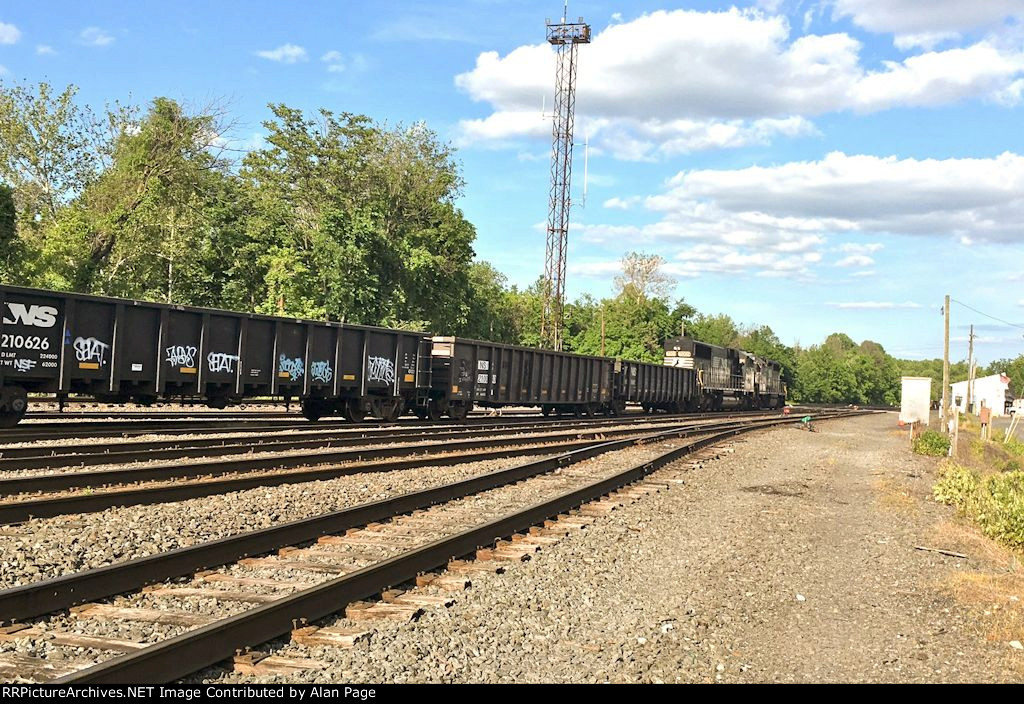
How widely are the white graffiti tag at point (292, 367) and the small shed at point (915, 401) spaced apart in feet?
82.3

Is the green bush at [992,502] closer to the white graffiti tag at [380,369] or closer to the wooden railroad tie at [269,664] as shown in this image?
the wooden railroad tie at [269,664]

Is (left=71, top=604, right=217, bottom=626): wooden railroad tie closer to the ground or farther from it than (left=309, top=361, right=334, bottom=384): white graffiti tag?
closer to the ground

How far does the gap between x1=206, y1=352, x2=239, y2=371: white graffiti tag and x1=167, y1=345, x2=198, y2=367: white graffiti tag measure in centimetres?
41

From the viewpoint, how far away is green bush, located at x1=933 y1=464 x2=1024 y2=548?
1052 cm

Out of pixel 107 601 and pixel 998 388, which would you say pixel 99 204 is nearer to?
pixel 107 601

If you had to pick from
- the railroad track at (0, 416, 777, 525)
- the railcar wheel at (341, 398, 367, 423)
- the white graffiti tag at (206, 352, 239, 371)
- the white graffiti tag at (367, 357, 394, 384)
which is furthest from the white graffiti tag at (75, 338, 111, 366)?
the railcar wheel at (341, 398, 367, 423)

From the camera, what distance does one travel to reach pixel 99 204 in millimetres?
44438

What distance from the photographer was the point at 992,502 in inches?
468

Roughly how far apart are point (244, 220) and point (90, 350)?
30898 mm

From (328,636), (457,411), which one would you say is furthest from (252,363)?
(328,636)

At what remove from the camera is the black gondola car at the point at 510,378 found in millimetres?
26906

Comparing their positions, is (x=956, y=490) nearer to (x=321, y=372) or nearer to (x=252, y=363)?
(x=321, y=372)

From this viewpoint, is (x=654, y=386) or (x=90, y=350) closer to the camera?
(x=90, y=350)

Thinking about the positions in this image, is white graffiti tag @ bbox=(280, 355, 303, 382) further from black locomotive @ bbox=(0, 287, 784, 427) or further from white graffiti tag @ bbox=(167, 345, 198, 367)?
white graffiti tag @ bbox=(167, 345, 198, 367)
